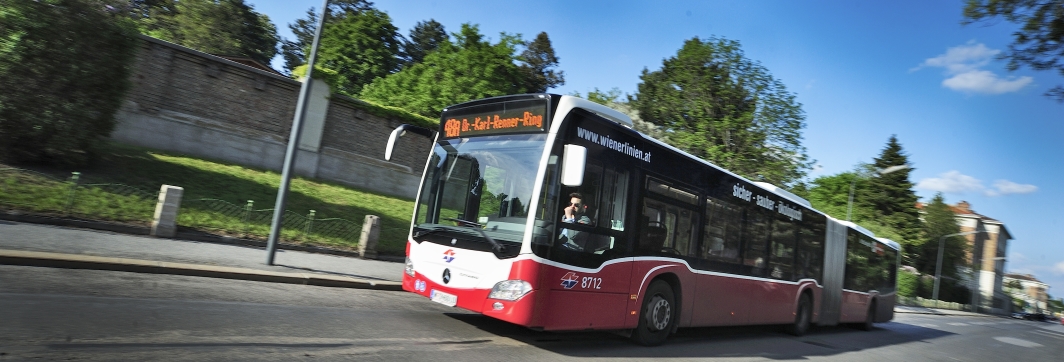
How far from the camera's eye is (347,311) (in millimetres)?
8234

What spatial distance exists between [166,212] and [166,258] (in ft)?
11.3

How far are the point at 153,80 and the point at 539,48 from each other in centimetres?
4807

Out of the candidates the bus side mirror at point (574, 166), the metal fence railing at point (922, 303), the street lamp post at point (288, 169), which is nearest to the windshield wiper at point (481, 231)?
the bus side mirror at point (574, 166)

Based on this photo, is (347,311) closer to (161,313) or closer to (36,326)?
(161,313)

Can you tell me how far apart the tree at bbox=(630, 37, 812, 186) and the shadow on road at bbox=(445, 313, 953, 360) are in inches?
552

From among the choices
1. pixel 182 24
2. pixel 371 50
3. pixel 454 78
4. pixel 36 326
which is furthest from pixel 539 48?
pixel 36 326

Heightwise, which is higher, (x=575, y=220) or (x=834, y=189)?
(x=834, y=189)

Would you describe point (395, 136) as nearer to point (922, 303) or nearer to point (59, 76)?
point (59, 76)

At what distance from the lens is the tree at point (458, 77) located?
42156 mm

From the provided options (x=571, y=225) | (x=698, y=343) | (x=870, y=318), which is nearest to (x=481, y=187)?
(x=571, y=225)

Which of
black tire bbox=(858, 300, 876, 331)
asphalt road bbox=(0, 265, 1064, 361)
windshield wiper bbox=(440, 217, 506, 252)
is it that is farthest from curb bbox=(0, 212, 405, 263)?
black tire bbox=(858, 300, 876, 331)

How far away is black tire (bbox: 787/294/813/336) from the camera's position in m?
13.4

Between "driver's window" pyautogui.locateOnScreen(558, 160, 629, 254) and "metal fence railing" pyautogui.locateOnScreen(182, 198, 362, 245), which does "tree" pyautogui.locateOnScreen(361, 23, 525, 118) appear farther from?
"driver's window" pyautogui.locateOnScreen(558, 160, 629, 254)

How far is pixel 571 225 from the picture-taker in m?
7.21
